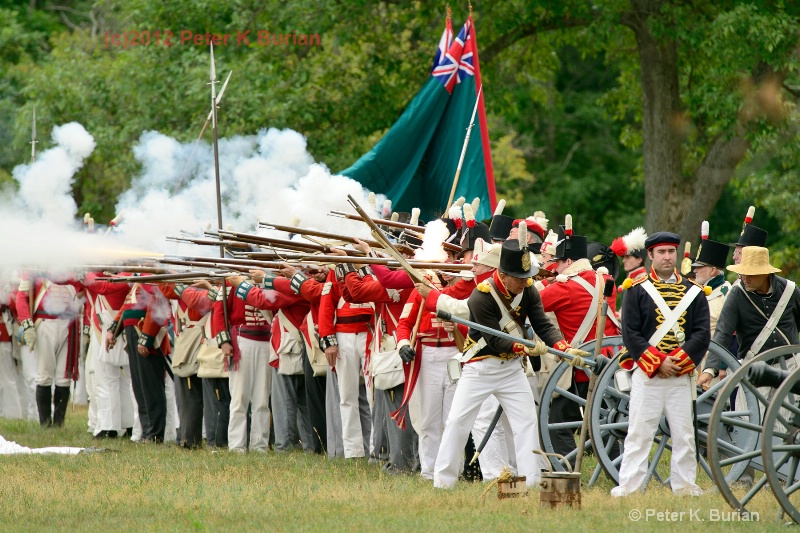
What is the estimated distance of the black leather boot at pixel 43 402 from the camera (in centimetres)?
1419

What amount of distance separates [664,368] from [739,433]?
0.97m

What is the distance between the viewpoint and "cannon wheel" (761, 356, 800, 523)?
6.46 metres

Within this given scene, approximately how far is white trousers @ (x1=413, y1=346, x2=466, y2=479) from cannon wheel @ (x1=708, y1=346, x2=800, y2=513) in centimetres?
199

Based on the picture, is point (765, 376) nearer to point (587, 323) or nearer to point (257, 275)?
point (587, 323)

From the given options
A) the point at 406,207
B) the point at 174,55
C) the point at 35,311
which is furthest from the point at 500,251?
the point at 174,55

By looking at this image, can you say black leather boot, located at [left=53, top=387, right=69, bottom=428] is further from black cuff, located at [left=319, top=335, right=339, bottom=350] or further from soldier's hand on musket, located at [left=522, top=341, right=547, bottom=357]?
soldier's hand on musket, located at [left=522, top=341, right=547, bottom=357]

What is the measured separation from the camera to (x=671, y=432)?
25.5ft

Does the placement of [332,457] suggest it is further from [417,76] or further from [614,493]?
[417,76]

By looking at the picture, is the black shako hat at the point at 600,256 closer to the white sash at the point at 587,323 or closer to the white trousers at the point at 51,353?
the white sash at the point at 587,323

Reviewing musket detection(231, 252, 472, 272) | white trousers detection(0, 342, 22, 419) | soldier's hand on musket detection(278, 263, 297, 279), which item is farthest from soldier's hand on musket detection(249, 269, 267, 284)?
white trousers detection(0, 342, 22, 419)

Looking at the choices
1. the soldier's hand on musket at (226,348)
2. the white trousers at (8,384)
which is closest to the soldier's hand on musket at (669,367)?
the soldier's hand on musket at (226,348)

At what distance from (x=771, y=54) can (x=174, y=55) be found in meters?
9.06

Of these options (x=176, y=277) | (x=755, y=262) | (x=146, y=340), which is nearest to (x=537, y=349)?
(x=755, y=262)

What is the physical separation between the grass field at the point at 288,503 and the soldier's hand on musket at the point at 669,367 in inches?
29.4
